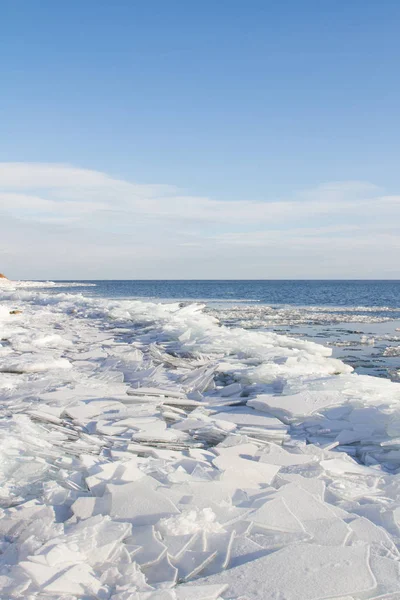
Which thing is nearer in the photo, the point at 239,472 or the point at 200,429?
the point at 239,472

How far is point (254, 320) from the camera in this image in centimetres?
1906

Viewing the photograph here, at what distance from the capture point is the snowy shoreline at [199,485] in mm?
2305

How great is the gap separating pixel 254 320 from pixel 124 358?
11124 mm

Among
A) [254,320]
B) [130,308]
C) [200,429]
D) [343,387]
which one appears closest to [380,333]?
[254,320]

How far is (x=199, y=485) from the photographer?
124 inches

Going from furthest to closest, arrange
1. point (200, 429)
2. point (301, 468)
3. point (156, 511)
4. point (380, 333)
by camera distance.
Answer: point (380, 333) < point (200, 429) < point (301, 468) < point (156, 511)

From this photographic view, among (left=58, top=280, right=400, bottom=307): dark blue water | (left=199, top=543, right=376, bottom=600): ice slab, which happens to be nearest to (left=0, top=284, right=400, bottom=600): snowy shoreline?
(left=199, top=543, right=376, bottom=600): ice slab

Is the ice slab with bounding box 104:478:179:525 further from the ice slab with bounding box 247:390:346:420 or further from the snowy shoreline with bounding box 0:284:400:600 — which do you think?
the ice slab with bounding box 247:390:346:420

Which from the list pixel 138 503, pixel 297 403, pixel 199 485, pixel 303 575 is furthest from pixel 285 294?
pixel 303 575

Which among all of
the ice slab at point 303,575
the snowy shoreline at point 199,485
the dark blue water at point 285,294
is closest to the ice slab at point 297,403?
the snowy shoreline at point 199,485

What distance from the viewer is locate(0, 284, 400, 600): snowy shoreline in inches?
90.7

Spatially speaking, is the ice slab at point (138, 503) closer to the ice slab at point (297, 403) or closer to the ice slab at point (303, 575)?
the ice slab at point (303, 575)

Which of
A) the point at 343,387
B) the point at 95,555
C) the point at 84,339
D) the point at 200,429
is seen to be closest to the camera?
the point at 95,555

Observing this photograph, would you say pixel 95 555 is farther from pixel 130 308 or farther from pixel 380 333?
pixel 130 308
